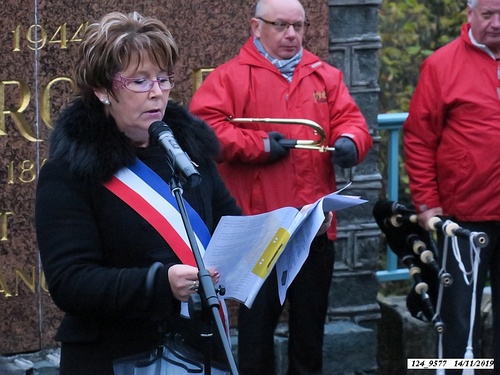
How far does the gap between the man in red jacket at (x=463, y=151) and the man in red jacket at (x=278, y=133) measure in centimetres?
35

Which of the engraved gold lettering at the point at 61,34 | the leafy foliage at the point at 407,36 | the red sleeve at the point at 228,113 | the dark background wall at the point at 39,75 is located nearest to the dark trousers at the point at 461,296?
the red sleeve at the point at 228,113

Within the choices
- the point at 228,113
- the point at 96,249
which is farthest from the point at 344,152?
the point at 96,249

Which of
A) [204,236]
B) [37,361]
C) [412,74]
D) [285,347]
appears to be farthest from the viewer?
[412,74]

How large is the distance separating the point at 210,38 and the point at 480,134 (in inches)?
58.8

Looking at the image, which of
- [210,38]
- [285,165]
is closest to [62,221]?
[285,165]

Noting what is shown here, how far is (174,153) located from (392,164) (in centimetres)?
380

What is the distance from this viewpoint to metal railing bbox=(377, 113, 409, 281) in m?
6.36

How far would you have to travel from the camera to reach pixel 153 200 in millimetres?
3166

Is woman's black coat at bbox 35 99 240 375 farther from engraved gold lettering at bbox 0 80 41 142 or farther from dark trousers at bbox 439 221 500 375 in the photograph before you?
dark trousers at bbox 439 221 500 375

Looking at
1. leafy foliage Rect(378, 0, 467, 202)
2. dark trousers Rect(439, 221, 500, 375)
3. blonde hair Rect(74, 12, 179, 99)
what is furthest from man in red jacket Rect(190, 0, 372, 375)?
leafy foliage Rect(378, 0, 467, 202)

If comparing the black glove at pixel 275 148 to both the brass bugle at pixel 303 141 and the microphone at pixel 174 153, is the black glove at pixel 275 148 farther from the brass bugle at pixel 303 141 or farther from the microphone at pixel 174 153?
the microphone at pixel 174 153

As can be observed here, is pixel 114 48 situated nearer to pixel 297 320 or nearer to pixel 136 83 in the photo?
pixel 136 83

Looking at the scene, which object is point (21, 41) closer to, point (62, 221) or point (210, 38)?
point (210, 38)

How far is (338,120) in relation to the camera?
511cm
